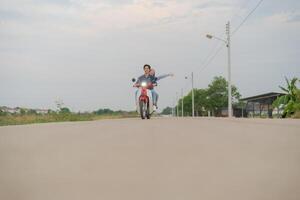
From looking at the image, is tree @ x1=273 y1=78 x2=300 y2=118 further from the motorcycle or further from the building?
the motorcycle

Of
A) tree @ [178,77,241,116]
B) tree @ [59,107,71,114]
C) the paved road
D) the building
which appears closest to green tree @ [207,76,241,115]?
tree @ [178,77,241,116]

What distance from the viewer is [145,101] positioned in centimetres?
1997

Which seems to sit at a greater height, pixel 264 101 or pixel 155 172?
pixel 264 101

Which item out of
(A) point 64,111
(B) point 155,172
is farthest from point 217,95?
(B) point 155,172

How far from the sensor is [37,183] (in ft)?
11.4

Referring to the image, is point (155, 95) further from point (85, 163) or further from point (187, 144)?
point (85, 163)

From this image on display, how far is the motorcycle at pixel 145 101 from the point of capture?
19578 mm

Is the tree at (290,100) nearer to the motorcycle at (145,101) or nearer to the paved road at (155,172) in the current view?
the motorcycle at (145,101)

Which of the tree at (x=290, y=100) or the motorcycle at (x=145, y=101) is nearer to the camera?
the motorcycle at (x=145, y=101)

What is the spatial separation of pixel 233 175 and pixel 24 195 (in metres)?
1.60

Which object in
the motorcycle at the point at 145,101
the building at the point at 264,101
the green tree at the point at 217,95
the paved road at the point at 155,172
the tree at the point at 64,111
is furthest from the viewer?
the green tree at the point at 217,95

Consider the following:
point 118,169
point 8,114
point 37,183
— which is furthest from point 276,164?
point 8,114

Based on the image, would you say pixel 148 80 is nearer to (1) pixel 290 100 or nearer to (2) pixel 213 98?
(1) pixel 290 100

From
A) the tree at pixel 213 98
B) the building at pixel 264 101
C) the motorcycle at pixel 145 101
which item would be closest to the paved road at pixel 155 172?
the motorcycle at pixel 145 101
